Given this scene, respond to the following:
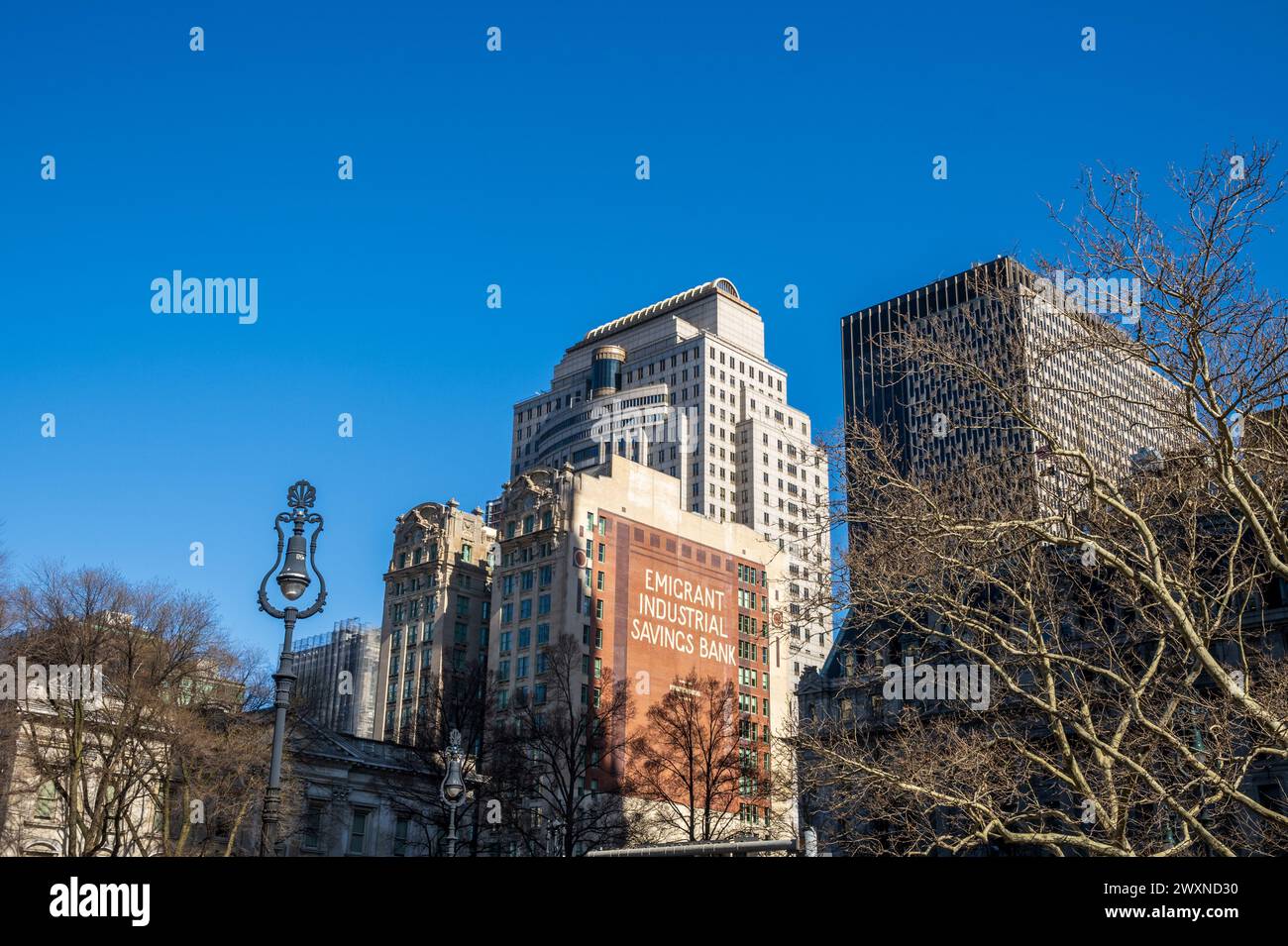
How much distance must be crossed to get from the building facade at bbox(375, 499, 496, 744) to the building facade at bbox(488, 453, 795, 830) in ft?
28.8

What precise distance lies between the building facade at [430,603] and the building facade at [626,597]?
8.78 meters

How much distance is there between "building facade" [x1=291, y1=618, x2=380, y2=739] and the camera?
164250mm

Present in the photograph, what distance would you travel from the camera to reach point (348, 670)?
6580 inches

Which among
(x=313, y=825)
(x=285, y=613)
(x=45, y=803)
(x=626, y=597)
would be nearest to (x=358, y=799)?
(x=313, y=825)

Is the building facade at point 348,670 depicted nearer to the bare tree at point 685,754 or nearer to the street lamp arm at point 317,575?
the bare tree at point 685,754

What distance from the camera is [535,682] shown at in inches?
4407

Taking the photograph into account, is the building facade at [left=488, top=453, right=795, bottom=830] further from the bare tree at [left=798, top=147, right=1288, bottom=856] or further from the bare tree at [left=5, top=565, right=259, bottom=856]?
the bare tree at [left=798, top=147, right=1288, bottom=856]

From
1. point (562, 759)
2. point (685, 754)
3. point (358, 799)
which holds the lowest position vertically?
point (358, 799)

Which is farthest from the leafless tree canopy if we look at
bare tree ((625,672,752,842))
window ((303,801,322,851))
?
window ((303,801,322,851))

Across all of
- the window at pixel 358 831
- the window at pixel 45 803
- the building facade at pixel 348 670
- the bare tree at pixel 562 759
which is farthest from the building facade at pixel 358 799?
the building facade at pixel 348 670

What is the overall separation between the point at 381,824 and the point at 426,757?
5.26m

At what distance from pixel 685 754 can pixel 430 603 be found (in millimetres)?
42203

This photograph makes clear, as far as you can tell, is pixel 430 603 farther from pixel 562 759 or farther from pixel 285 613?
pixel 285 613
